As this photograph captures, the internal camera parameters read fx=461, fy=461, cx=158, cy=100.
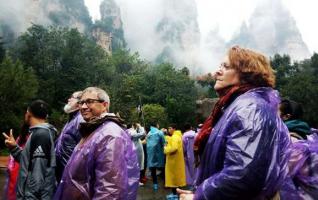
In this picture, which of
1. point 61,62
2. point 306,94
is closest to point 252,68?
point 306,94

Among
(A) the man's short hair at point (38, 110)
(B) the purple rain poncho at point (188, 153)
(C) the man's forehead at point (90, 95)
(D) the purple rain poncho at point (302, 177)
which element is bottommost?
(B) the purple rain poncho at point (188, 153)

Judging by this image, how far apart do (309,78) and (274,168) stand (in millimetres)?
44907

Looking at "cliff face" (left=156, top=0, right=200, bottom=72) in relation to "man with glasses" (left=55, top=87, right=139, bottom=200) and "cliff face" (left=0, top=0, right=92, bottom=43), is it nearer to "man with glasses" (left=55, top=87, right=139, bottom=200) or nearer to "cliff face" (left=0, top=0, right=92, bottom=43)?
"cliff face" (left=0, top=0, right=92, bottom=43)

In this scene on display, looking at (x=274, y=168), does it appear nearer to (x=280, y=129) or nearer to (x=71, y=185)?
(x=280, y=129)

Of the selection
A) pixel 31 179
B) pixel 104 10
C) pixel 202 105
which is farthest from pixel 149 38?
pixel 31 179

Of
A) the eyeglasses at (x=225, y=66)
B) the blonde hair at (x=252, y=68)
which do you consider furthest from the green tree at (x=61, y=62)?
the blonde hair at (x=252, y=68)

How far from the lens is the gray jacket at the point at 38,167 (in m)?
3.89

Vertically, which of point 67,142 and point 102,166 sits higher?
point 67,142

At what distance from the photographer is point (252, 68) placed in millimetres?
2398

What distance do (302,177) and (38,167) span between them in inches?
84.5

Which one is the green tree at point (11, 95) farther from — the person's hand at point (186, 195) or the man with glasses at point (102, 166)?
the person's hand at point (186, 195)

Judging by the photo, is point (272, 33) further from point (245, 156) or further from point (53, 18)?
point (245, 156)

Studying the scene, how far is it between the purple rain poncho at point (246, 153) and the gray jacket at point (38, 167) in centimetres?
199

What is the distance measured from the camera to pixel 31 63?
49969 millimetres
